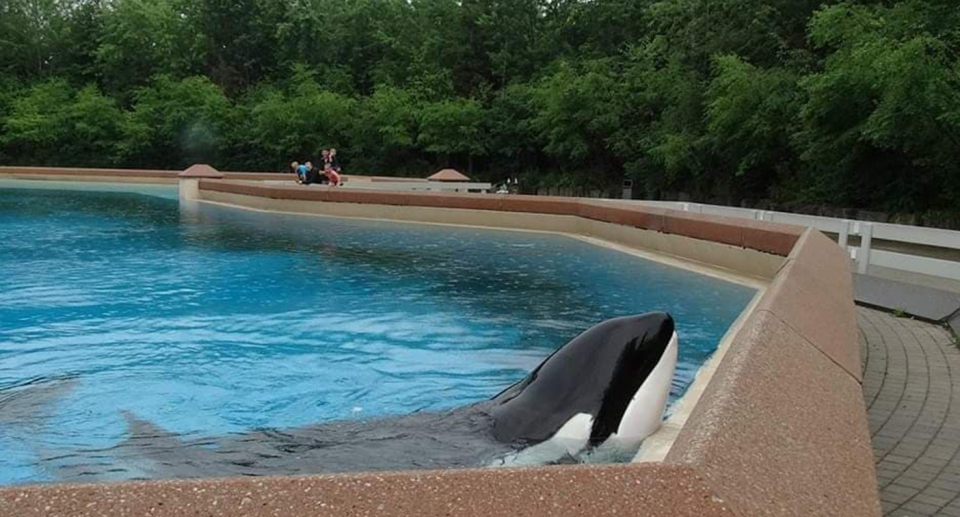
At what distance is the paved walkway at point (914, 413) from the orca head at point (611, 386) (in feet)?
4.05

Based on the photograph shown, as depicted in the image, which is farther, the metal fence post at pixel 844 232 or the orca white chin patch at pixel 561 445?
the metal fence post at pixel 844 232

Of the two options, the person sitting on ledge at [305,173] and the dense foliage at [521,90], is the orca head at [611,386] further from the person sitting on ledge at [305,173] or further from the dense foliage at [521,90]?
the person sitting on ledge at [305,173]

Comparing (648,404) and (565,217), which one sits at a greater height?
(565,217)

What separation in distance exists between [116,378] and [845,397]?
6.41m

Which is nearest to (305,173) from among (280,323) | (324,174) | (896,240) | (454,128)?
(324,174)

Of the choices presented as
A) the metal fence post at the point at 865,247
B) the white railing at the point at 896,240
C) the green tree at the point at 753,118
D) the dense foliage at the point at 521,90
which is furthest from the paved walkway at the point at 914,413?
the green tree at the point at 753,118

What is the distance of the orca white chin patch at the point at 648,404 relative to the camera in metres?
4.47

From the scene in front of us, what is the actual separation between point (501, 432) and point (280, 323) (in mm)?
5536

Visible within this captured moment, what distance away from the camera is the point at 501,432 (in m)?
4.85

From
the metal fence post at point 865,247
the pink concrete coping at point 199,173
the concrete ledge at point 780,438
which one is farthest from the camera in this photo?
the pink concrete coping at point 199,173

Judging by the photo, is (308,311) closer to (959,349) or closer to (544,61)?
(959,349)

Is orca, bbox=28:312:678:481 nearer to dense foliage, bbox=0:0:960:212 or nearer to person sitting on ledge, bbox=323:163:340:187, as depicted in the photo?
dense foliage, bbox=0:0:960:212

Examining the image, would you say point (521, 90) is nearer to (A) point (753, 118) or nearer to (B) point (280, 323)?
(A) point (753, 118)

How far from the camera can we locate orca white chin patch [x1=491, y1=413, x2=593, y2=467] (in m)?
4.42
